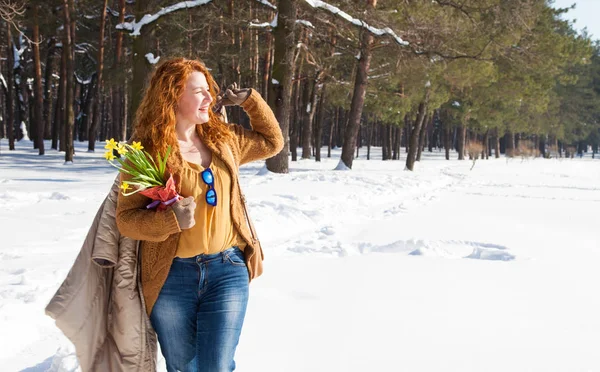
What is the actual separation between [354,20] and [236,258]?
534 inches

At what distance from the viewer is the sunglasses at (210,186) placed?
7.73 ft

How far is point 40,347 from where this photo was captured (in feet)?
13.0

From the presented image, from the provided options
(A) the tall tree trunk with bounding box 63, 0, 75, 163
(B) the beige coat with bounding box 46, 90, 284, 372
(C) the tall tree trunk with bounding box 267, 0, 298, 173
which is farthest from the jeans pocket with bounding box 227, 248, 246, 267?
(A) the tall tree trunk with bounding box 63, 0, 75, 163

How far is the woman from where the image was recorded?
231 cm

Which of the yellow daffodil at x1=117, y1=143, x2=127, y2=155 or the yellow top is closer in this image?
the yellow daffodil at x1=117, y1=143, x2=127, y2=155

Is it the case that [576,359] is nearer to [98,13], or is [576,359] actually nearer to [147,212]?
[147,212]

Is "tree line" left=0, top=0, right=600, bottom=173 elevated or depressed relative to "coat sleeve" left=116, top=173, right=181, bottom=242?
elevated

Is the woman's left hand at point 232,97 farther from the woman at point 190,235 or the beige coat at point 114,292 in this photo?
the beige coat at point 114,292

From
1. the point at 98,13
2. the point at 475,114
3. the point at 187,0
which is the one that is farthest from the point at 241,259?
the point at 475,114

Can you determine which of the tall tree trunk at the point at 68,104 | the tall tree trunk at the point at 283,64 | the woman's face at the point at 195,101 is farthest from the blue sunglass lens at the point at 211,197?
the tall tree trunk at the point at 68,104

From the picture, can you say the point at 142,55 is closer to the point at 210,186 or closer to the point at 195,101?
the point at 195,101

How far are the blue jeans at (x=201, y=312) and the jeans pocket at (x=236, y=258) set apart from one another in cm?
1

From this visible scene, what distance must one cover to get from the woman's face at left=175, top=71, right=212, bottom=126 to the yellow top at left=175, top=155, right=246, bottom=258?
214 millimetres

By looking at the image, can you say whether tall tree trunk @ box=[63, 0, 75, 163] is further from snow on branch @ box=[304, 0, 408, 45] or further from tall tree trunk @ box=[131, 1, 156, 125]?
snow on branch @ box=[304, 0, 408, 45]
